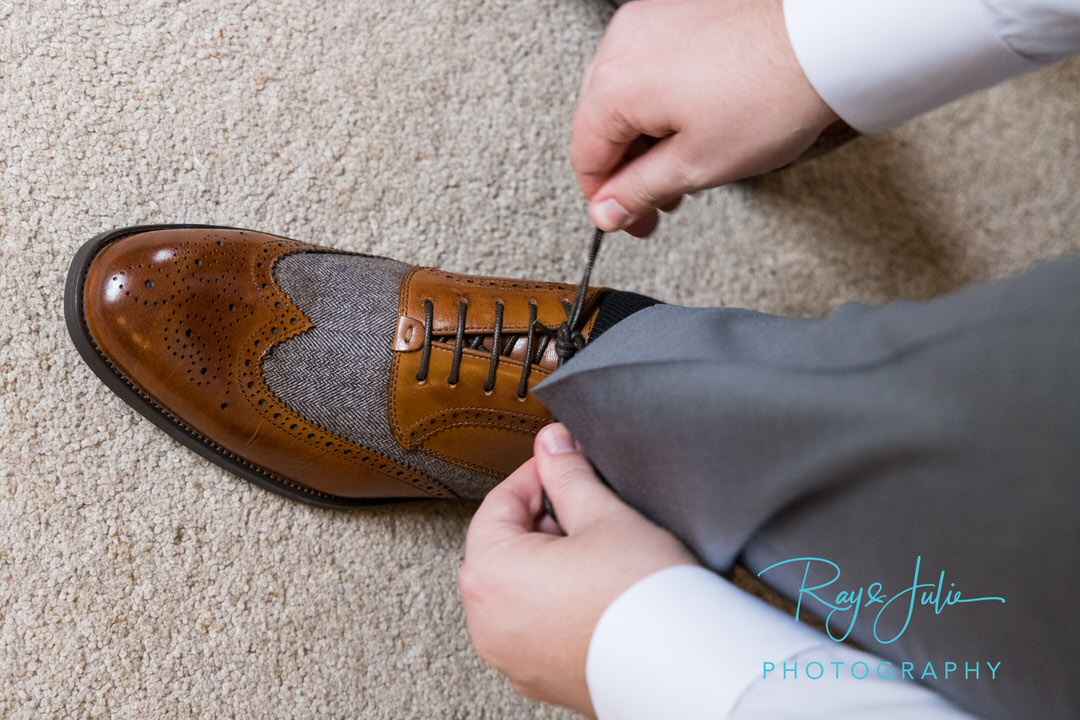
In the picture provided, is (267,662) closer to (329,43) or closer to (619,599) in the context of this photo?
(619,599)

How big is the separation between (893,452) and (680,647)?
16 cm

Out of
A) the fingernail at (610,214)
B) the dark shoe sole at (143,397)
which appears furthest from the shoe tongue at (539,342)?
the dark shoe sole at (143,397)

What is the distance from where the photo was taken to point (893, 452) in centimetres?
37

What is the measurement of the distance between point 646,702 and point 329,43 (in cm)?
72

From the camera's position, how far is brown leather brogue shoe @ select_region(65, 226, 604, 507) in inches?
25.5

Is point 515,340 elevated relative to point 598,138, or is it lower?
lower

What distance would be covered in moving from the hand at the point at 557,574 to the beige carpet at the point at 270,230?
316 millimetres

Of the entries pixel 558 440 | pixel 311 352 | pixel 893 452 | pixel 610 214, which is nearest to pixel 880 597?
pixel 893 452

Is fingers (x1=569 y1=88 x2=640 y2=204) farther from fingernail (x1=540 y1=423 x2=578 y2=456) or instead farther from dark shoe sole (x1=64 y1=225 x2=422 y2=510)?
dark shoe sole (x1=64 y1=225 x2=422 y2=510)

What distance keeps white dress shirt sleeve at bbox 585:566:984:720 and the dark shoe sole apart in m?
0.40

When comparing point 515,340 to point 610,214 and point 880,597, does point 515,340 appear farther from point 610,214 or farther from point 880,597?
point 880,597

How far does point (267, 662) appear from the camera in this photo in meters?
0.72

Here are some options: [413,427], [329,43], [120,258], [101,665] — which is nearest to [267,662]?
[101,665]

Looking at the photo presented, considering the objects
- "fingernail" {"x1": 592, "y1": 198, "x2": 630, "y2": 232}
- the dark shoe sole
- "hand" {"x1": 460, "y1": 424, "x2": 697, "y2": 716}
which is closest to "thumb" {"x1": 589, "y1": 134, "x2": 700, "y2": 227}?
"fingernail" {"x1": 592, "y1": 198, "x2": 630, "y2": 232}
